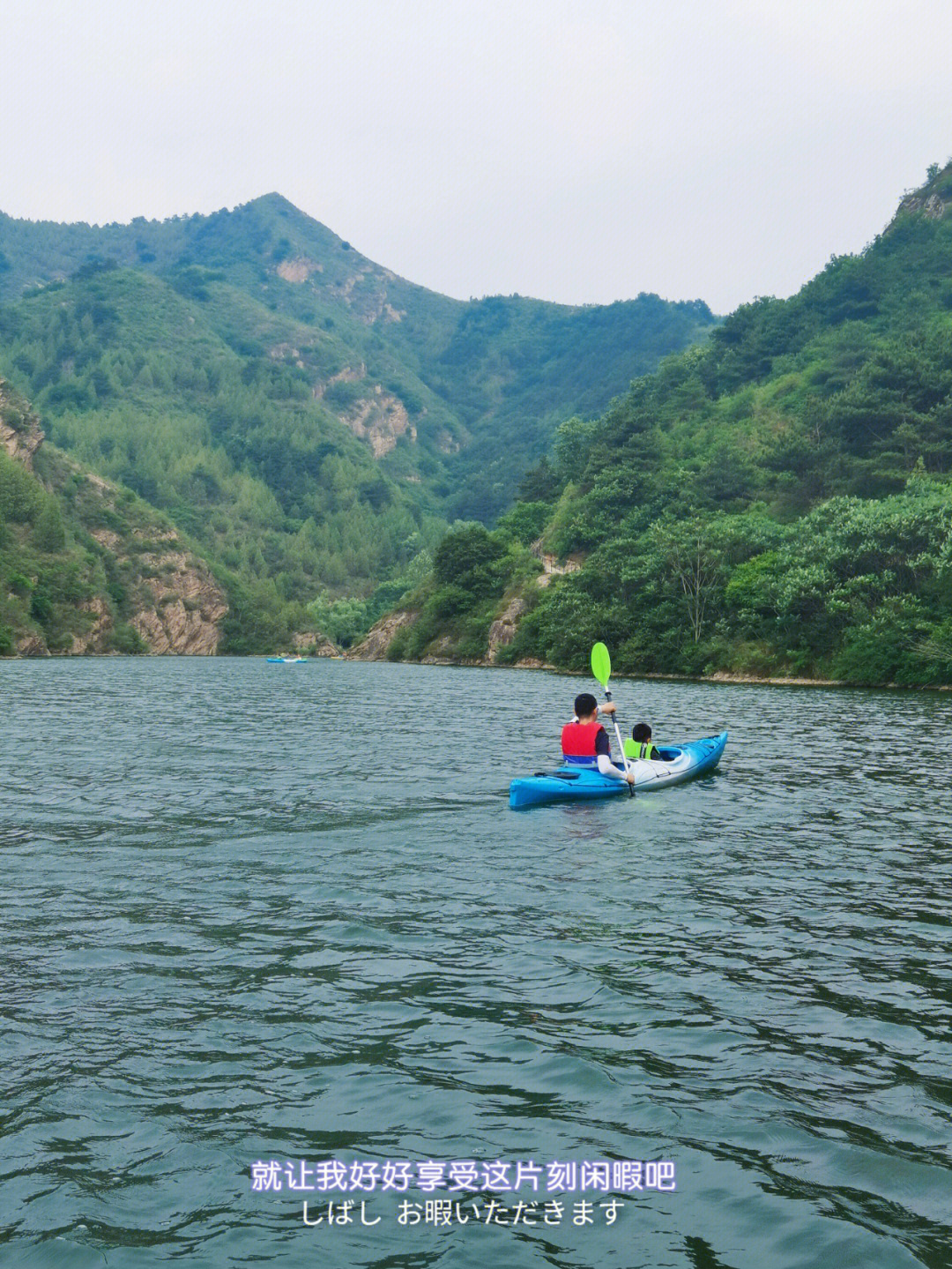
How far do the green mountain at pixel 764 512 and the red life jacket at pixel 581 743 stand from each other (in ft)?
123

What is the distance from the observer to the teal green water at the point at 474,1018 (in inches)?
265

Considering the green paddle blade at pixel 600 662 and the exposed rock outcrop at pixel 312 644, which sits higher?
the green paddle blade at pixel 600 662

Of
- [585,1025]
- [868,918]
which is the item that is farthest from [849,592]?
[585,1025]

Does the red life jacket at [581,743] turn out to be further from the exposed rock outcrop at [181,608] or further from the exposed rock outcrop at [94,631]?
the exposed rock outcrop at [181,608]

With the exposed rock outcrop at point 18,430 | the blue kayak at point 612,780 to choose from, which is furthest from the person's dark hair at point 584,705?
the exposed rock outcrop at point 18,430

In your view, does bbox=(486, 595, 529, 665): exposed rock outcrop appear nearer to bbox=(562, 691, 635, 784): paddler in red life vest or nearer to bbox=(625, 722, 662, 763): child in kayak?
bbox=(625, 722, 662, 763): child in kayak

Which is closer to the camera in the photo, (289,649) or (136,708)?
(136,708)

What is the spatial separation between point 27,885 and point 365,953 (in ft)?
17.5

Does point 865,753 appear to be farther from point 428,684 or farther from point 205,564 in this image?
point 205,564

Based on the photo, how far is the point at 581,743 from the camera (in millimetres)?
22375

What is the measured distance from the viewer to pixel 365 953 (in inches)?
464

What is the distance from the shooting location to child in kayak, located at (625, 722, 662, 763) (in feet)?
80.5

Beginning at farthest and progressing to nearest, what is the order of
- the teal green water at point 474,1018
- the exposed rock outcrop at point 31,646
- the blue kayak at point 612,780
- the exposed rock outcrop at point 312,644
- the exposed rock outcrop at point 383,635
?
1. the exposed rock outcrop at point 312,644
2. the exposed rock outcrop at point 383,635
3. the exposed rock outcrop at point 31,646
4. the blue kayak at point 612,780
5. the teal green water at point 474,1018

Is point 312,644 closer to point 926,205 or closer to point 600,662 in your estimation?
point 926,205
